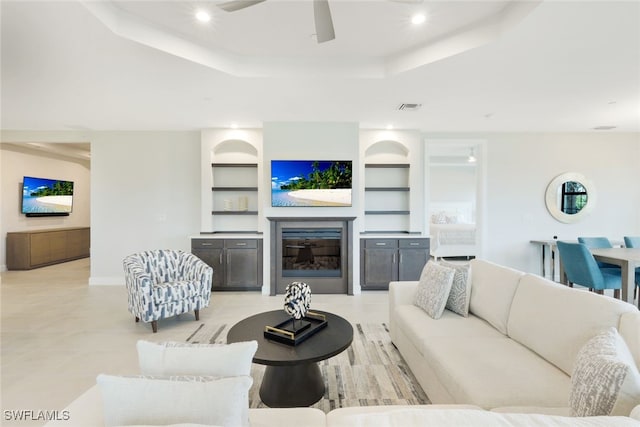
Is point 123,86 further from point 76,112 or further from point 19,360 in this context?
point 19,360

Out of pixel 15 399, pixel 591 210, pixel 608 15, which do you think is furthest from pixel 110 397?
pixel 591 210

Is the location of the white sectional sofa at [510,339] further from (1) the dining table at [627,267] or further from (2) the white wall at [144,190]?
(2) the white wall at [144,190]

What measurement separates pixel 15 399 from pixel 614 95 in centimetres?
648

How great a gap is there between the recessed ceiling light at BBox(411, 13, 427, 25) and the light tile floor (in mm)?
3054

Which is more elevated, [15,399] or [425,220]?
[425,220]

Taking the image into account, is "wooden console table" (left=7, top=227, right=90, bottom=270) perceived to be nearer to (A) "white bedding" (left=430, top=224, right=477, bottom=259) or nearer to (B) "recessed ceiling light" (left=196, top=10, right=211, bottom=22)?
(B) "recessed ceiling light" (left=196, top=10, right=211, bottom=22)

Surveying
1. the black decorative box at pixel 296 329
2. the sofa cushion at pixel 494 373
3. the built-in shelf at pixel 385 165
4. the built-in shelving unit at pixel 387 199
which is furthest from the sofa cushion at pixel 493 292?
the built-in shelf at pixel 385 165

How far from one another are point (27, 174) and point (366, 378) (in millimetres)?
8447

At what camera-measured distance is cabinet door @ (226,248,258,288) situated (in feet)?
15.8

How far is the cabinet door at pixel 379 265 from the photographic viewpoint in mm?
4820

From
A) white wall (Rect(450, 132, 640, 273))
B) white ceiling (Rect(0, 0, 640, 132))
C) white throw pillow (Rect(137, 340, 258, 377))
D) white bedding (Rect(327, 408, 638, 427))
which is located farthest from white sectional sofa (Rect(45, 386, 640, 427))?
white wall (Rect(450, 132, 640, 273))

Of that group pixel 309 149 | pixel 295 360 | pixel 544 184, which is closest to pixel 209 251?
pixel 309 149

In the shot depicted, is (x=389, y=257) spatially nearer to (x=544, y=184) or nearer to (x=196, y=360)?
(x=544, y=184)

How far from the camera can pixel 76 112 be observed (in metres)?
4.24
